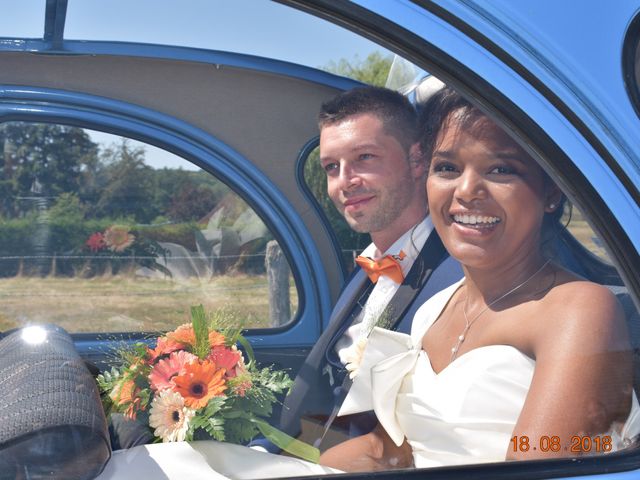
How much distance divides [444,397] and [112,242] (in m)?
0.81

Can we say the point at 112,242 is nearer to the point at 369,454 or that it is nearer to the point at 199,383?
the point at 199,383

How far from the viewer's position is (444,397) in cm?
160

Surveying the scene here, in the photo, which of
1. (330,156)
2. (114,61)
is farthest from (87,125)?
(330,156)

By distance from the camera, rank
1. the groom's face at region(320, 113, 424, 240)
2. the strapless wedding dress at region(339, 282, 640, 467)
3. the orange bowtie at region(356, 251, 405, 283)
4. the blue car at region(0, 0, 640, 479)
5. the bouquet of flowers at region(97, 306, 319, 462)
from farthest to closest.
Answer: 1. the orange bowtie at region(356, 251, 405, 283)
2. the groom's face at region(320, 113, 424, 240)
3. the bouquet of flowers at region(97, 306, 319, 462)
4. the strapless wedding dress at region(339, 282, 640, 467)
5. the blue car at region(0, 0, 640, 479)

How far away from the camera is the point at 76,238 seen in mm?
1819

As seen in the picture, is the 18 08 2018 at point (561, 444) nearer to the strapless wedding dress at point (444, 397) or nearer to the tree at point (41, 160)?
the strapless wedding dress at point (444, 397)

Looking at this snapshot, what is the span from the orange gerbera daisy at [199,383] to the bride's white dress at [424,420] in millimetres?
91

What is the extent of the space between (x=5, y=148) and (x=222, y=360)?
0.68m

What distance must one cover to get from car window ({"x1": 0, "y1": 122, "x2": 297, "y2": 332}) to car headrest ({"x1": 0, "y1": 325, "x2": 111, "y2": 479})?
0.12 metres

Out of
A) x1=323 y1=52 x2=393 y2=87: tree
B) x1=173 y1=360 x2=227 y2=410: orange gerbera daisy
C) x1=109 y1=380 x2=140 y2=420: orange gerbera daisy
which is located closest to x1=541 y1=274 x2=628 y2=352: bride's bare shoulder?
x1=323 y1=52 x2=393 y2=87: tree

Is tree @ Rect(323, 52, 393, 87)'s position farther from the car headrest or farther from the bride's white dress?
the car headrest

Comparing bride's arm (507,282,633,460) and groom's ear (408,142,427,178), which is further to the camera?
groom's ear (408,142,427,178)

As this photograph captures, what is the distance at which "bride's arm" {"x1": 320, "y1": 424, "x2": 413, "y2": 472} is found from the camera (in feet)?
5.05

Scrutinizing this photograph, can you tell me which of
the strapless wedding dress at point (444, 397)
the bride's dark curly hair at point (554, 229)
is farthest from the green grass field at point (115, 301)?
the bride's dark curly hair at point (554, 229)
